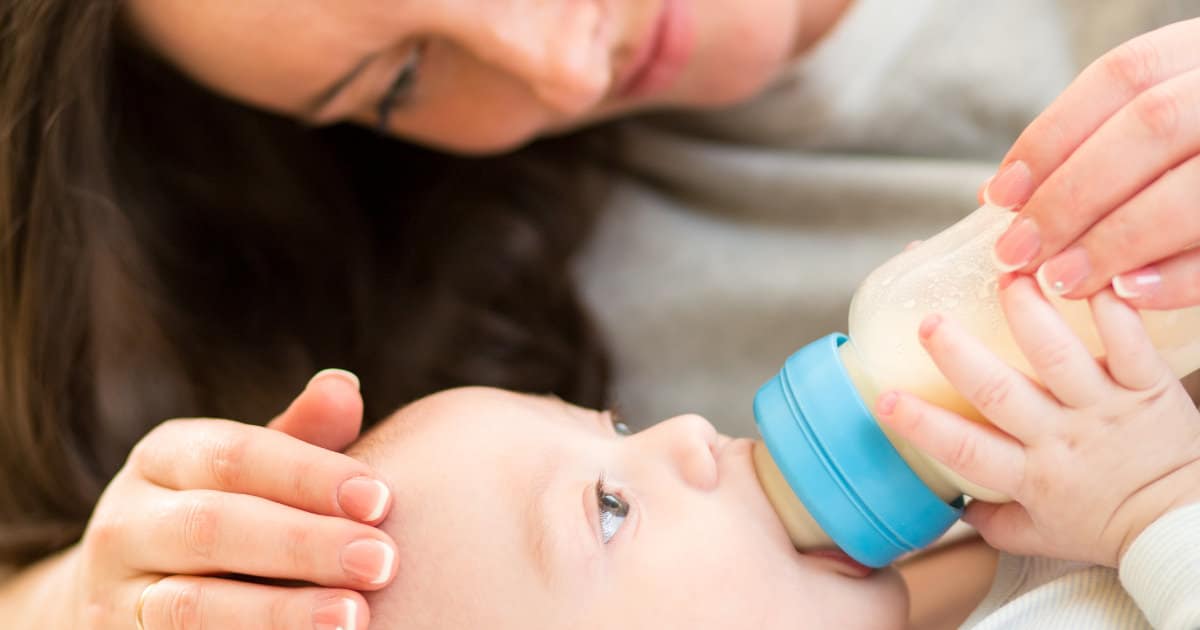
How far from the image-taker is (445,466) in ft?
3.23

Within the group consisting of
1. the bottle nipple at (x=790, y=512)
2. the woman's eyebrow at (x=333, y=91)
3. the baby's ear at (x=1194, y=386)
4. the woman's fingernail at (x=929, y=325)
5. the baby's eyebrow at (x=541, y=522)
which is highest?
the woman's fingernail at (x=929, y=325)

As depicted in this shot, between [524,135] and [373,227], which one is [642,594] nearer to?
[524,135]

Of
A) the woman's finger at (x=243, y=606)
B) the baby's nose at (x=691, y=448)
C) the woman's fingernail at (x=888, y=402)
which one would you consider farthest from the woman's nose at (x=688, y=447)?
the woman's finger at (x=243, y=606)

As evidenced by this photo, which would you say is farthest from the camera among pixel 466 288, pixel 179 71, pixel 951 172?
pixel 466 288

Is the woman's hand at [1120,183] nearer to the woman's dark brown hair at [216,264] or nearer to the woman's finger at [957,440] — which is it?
the woman's finger at [957,440]

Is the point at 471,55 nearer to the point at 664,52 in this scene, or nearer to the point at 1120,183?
the point at 664,52

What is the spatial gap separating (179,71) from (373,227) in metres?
0.52

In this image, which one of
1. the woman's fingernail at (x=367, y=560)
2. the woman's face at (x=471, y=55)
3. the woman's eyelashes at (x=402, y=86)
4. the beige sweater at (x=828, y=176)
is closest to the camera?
the woman's fingernail at (x=367, y=560)

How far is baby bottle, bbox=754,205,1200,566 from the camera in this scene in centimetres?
89

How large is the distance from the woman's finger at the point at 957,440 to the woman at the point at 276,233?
1.41ft

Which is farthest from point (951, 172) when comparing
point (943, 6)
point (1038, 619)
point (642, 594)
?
point (642, 594)

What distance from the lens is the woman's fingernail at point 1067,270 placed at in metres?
0.81

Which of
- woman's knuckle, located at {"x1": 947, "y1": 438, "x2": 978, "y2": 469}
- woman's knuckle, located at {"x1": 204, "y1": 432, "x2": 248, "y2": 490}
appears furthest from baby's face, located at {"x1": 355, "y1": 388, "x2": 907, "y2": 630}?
woman's knuckle, located at {"x1": 947, "y1": 438, "x2": 978, "y2": 469}

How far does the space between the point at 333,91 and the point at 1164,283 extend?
0.93m
